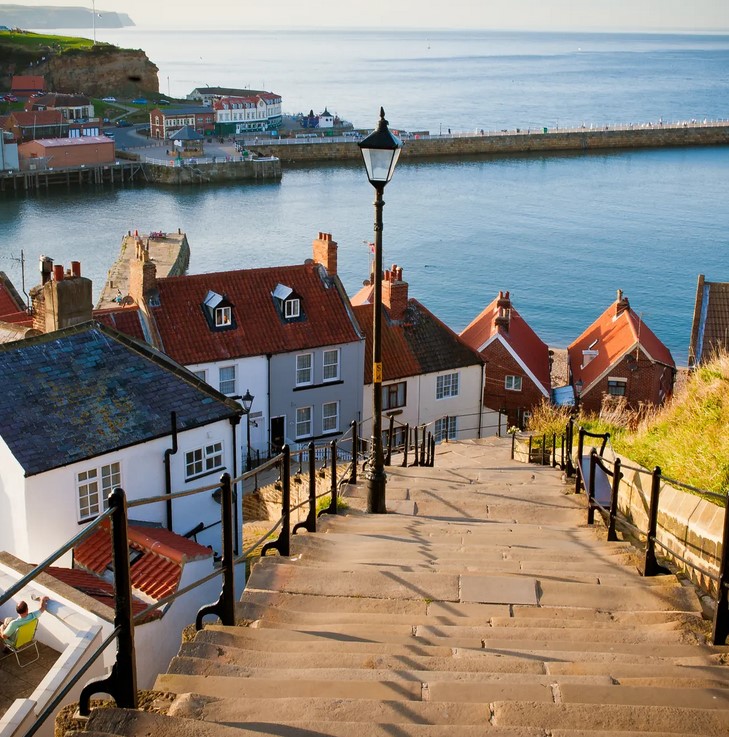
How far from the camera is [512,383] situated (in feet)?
113

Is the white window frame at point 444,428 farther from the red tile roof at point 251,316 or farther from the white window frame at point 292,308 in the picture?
the white window frame at point 292,308

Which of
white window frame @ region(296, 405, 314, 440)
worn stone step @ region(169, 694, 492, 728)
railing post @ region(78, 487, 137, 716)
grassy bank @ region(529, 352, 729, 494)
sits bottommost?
white window frame @ region(296, 405, 314, 440)

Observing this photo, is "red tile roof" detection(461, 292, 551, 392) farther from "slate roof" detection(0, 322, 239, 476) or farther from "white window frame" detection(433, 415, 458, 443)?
"slate roof" detection(0, 322, 239, 476)

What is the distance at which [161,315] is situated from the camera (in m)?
28.2

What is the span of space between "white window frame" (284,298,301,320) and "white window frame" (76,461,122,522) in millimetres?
11792

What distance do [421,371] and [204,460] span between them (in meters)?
11.9

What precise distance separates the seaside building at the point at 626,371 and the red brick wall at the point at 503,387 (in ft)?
5.36

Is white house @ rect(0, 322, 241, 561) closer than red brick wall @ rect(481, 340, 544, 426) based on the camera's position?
Yes

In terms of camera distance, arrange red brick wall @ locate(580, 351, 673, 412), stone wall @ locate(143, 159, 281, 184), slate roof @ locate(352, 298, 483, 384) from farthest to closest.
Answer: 1. stone wall @ locate(143, 159, 281, 184)
2. red brick wall @ locate(580, 351, 673, 412)
3. slate roof @ locate(352, 298, 483, 384)

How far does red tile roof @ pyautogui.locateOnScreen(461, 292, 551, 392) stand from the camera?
114ft

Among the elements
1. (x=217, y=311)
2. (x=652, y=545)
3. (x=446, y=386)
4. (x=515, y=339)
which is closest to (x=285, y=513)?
(x=652, y=545)

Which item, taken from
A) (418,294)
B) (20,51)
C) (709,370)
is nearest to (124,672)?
(709,370)

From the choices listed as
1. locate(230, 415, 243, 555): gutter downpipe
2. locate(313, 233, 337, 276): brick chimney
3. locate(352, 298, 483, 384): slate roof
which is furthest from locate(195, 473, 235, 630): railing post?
locate(313, 233, 337, 276): brick chimney

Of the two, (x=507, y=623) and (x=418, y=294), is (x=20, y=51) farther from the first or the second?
(x=507, y=623)
